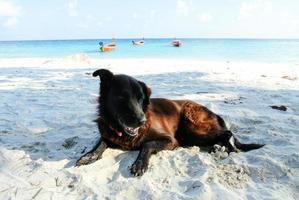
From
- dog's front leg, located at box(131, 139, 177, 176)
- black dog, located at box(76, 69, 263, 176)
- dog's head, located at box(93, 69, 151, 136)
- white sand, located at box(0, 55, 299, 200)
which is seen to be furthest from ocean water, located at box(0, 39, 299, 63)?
dog's head, located at box(93, 69, 151, 136)

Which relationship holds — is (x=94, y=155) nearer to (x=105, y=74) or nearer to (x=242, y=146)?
(x=105, y=74)

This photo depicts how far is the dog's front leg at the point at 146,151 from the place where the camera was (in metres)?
4.18

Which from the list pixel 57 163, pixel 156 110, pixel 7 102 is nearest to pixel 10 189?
pixel 57 163

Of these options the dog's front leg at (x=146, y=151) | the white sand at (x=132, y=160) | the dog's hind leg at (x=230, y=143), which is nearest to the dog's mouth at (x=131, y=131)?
the dog's front leg at (x=146, y=151)

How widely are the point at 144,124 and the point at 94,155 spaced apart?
0.69 meters

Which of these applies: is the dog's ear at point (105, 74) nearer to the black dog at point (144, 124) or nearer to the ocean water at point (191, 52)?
the black dog at point (144, 124)

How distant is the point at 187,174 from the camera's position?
→ 13.9ft

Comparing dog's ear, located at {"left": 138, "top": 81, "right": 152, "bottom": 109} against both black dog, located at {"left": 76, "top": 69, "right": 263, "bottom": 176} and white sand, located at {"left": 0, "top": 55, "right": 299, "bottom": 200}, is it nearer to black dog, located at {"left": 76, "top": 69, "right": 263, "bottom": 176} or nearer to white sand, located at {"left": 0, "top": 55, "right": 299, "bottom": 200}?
black dog, located at {"left": 76, "top": 69, "right": 263, "bottom": 176}

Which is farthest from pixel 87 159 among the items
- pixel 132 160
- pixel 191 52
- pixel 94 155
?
pixel 191 52

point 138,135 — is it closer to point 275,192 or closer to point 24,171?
point 24,171

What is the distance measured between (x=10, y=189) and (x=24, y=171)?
18.7 inches

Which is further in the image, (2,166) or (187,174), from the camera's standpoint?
(2,166)

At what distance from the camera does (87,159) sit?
4.48 m

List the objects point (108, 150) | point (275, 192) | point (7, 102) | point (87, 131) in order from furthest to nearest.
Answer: point (7, 102), point (87, 131), point (108, 150), point (275, 192)
